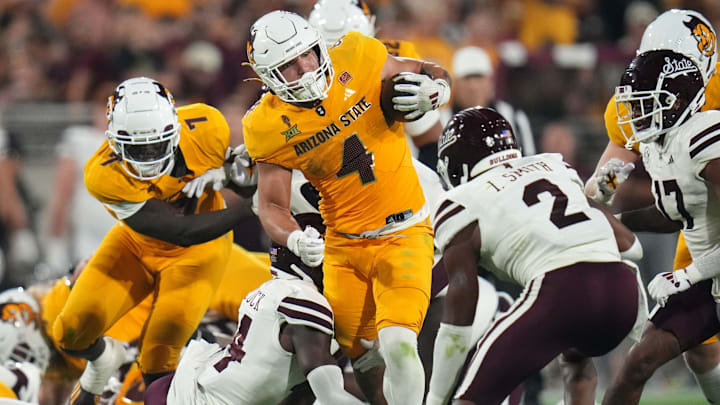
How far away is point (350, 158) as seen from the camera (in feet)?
15.5

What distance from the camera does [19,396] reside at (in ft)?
17.3

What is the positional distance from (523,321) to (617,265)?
444 mm

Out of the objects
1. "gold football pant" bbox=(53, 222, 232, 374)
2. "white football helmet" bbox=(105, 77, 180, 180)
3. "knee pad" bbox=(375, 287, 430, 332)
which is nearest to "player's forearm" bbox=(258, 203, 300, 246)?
"knee pad" bbox=(375, 287, 430, 332)

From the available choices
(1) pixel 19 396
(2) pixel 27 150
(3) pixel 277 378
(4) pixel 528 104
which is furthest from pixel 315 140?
(2) pixel 27 150

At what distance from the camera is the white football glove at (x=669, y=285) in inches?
173

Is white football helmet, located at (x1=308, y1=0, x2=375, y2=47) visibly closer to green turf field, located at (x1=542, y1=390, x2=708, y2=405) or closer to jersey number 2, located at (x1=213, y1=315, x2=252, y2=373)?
jersey number 2, located at (x1=213, y1=315, x2=252, y2=373)

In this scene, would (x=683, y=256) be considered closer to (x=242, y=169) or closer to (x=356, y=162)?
(x=356, y=162)

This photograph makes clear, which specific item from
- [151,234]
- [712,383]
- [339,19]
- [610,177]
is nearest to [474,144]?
[610,177]

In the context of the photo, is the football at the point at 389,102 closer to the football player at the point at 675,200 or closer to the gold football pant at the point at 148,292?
the football player at the point at 675,200

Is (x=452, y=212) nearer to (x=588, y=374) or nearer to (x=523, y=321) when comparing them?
(x=523, y=321)

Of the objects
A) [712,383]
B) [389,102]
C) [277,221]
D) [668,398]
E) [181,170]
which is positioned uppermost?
[389,102]

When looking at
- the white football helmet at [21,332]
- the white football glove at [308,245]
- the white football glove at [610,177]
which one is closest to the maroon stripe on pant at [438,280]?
the white football glove at [610,177]

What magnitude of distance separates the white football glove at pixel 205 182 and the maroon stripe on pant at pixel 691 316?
2.28 meters

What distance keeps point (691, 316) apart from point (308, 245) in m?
1.66
